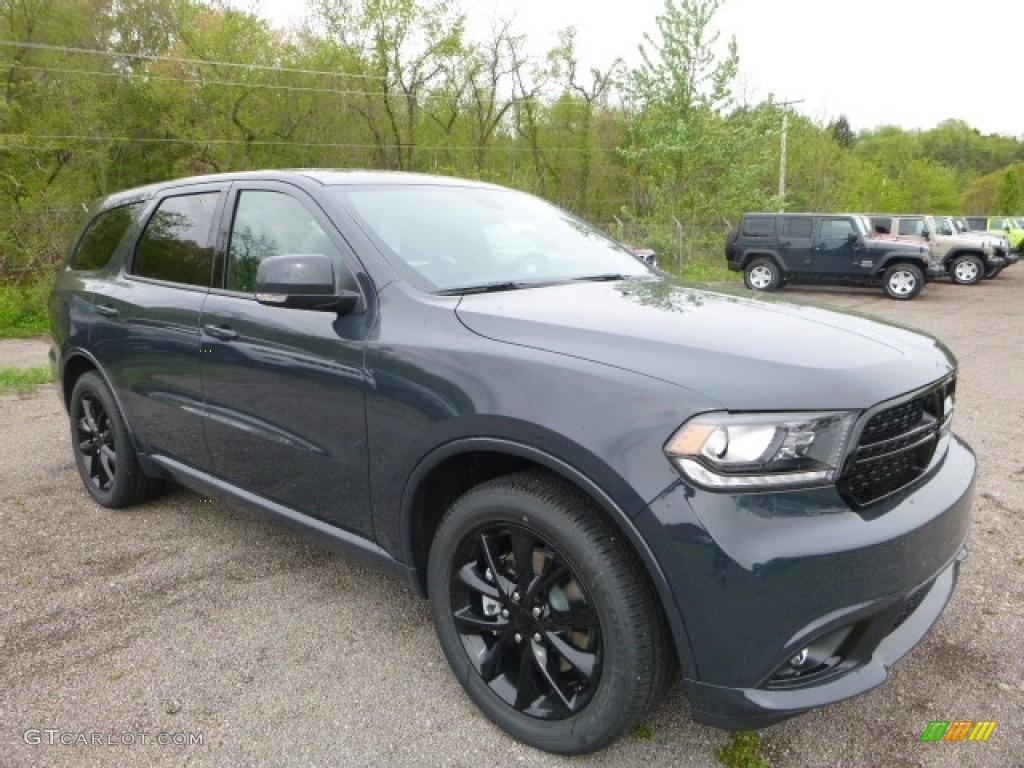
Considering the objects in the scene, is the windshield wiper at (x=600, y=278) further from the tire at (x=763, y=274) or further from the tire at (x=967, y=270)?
the tire at (x=967, y=270)

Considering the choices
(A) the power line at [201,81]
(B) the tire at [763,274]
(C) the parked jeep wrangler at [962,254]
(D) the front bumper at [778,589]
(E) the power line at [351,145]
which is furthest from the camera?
(E) the power line at [351,145]

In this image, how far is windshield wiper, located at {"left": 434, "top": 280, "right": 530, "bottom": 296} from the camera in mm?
2479

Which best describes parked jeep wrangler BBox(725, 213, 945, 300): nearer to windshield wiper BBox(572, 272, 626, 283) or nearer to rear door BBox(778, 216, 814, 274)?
rear door BBox(778, 216, 814, 274)

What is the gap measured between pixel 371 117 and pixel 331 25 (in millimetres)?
4592

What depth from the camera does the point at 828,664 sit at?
184 centimetres

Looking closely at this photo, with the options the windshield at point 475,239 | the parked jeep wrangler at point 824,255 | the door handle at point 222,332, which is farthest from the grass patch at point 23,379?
the parked jeep wrangler at point 824,255

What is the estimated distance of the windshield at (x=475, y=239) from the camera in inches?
103

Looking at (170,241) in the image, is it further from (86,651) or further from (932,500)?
(932,500)

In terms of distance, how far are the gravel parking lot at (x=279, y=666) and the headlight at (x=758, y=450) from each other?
961mm

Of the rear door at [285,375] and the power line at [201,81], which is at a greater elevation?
the power line at [201,81]

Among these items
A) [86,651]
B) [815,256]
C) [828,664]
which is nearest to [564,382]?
[828,664]

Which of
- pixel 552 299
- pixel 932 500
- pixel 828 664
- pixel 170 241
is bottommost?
pixel 828 664

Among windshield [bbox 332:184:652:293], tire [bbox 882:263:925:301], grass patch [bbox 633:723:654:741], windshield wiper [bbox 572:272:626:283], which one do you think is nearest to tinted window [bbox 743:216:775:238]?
tire [bbox 882:263:925:301]

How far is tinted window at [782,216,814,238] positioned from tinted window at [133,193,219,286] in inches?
627
